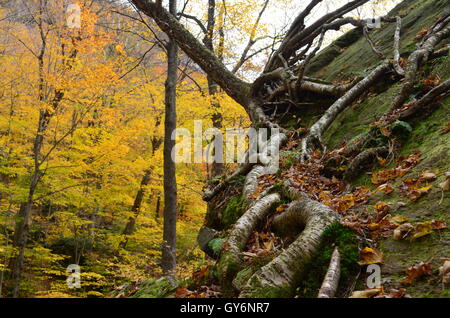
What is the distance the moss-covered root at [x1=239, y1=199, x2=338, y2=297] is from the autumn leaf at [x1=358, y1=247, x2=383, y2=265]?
289mm

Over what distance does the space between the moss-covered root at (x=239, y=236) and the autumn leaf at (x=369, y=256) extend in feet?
3.16

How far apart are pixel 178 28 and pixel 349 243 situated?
24.1 feet

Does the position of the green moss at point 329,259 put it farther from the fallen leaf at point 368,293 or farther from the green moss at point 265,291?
the fallen leaf at point 368,293

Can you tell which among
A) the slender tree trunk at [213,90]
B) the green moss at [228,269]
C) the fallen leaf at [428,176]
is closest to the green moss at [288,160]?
the fallen leaf at [428,176]

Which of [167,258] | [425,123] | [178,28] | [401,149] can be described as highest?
[178,28]

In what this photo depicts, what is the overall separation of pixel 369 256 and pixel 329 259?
25cm

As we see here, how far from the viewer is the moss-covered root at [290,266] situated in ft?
6.49

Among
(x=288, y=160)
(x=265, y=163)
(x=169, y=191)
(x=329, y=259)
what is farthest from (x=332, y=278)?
(x=169, y=191)

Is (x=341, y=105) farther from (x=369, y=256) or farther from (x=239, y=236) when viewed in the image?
(x=369, y=256)

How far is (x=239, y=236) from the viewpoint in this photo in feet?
9.21

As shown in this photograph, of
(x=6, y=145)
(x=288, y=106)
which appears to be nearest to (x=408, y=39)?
(x=288, y=106)
